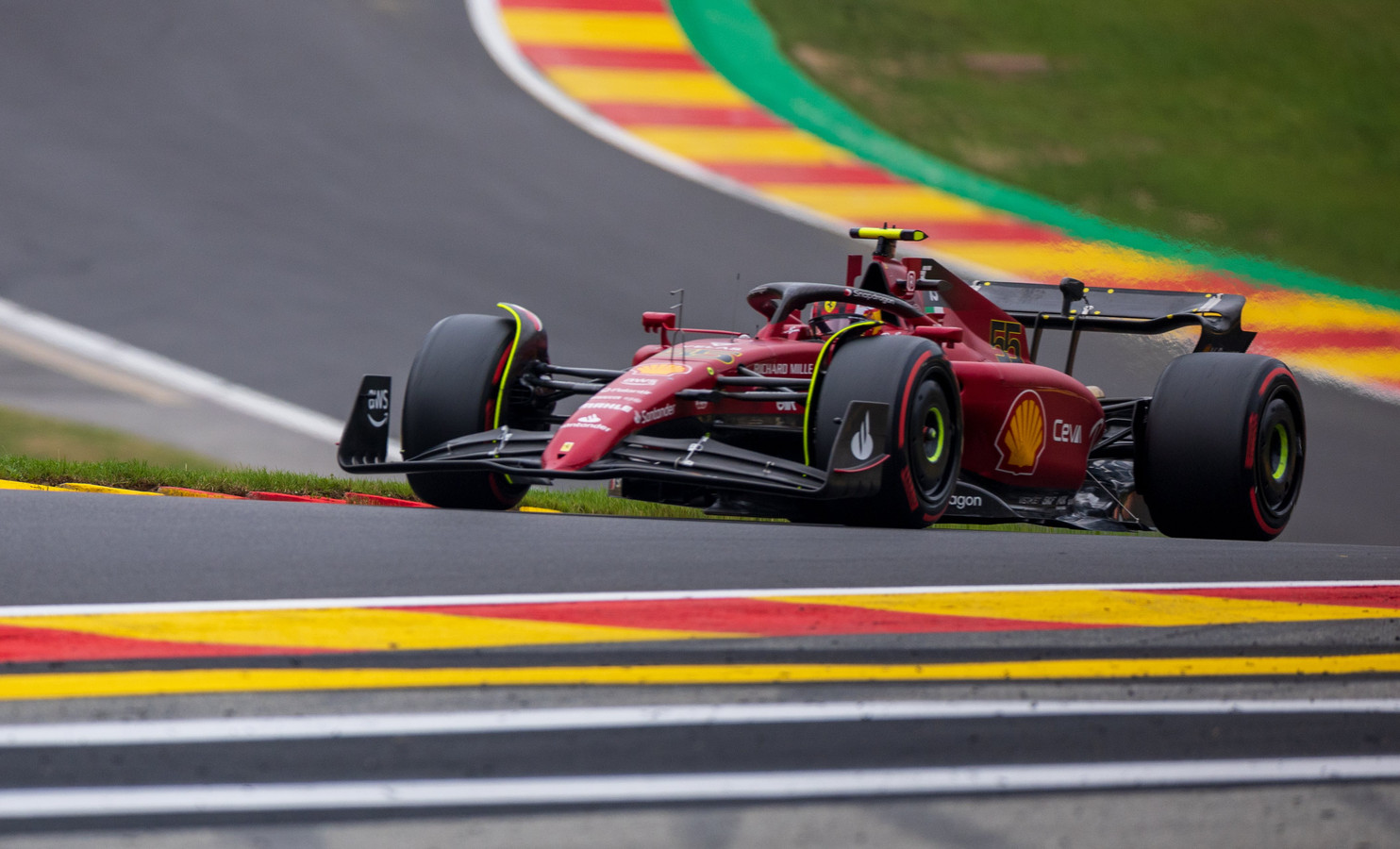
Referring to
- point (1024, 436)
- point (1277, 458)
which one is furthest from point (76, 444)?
point (1277, 458)

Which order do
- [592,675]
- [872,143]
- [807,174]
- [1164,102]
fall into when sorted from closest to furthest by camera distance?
[592,675]
[807,174]
[872,143]
[1164,102]

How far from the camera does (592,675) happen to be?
3.11 m

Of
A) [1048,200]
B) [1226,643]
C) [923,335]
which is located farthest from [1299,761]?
[1048,200]

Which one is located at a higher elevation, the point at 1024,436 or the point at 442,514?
the point at 1024,436

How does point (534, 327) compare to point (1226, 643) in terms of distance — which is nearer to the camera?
point (1226, 643)

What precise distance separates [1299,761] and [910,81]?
1415 centimetres

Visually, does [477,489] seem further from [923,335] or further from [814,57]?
[814,57]

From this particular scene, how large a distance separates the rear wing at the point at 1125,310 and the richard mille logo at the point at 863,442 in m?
2.85

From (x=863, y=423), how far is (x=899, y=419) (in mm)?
192

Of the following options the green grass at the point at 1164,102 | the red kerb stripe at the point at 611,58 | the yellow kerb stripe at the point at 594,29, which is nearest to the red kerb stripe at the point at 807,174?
the green grass at the point at 1164,102

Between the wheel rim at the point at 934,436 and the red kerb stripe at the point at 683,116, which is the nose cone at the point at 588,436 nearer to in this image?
the wheel rim at the point at 934,436

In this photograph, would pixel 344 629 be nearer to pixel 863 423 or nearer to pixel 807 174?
pixel 863 423

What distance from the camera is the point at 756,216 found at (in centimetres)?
1281

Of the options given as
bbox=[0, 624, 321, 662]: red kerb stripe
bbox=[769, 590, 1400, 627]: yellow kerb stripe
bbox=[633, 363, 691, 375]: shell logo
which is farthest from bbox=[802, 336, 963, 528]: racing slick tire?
→ bbox=[0, 624, 321, 662]: red kerb stripe
